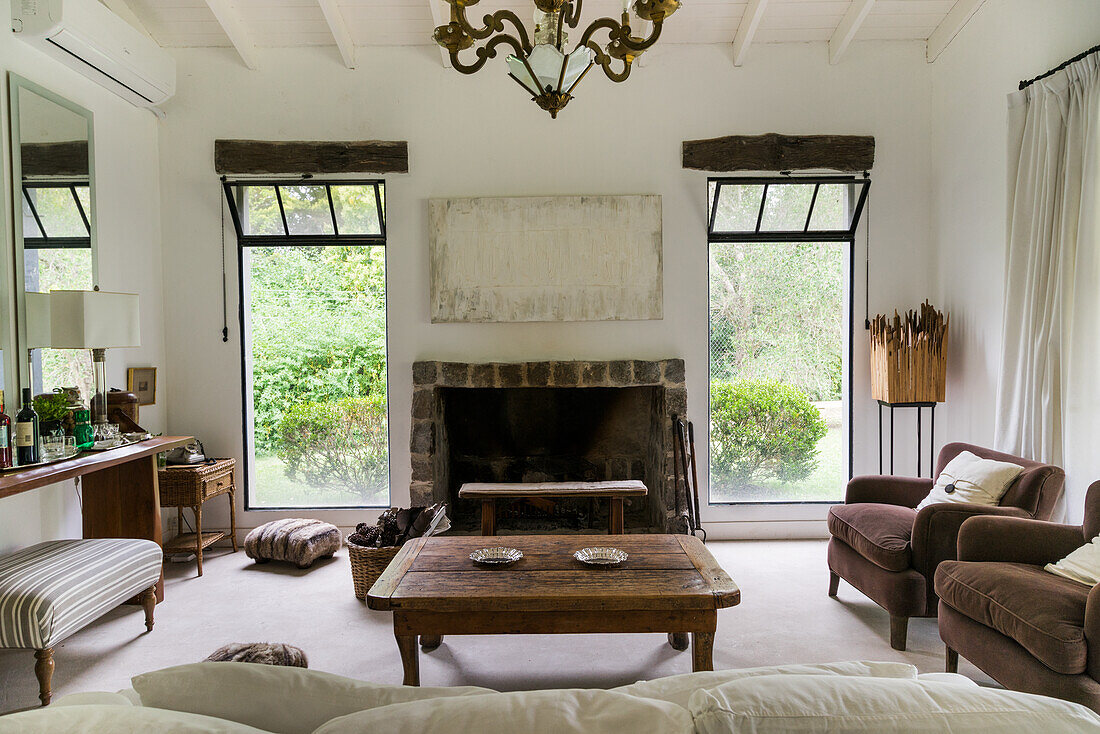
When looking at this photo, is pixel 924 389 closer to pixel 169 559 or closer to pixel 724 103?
pixel 724 103

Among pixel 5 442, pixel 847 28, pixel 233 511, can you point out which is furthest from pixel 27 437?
pixel 847 28

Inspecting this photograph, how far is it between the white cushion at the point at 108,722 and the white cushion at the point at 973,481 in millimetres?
2982

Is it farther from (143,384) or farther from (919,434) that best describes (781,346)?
(143,384)

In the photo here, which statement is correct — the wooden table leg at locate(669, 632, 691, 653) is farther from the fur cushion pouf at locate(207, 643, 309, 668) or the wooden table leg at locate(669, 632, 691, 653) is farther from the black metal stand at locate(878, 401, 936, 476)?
the black metal stand at locate(878, 401, 936, 476)


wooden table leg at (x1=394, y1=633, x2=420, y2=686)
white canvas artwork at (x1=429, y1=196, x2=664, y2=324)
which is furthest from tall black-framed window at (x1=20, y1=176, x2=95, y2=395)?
wooden table leg at (x1=394, y1=633, x2=420, y2=686)

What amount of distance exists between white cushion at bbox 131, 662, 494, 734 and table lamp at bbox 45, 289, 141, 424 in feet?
9.34

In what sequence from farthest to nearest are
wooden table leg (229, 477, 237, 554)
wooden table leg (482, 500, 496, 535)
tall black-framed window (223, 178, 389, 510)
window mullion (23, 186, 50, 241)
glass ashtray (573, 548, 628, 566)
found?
tall black-framed window (223, 178, 389, 510)
wooden table leg (229, 477, 237, 554)
wooden table leg (482, 500, 496, 535)
window mullion (23, 186, 50, 241)
glass ashtray (573, 548, 628, 566)

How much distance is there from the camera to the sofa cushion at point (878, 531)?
9.96 feet

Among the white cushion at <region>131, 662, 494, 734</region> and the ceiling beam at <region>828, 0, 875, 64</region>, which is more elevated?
the ceiling beam at <region>828, 0, 875, 64</region>

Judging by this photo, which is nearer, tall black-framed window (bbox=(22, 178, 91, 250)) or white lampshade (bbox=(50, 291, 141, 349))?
white lampshade (bbox=(50, 291, 141, 349))

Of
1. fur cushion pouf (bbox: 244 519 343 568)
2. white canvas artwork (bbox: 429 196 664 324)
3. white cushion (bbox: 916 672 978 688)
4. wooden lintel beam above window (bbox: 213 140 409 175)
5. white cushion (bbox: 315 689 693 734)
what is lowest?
fur cushion pouf (bbox: 244 519 343 568)

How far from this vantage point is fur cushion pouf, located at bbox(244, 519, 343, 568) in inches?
168

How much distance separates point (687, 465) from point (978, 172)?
2.49m

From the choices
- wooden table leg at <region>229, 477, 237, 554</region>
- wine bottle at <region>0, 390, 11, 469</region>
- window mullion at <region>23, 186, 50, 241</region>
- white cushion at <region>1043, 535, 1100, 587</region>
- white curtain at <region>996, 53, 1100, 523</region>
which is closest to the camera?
white cushion at <region>1043, 535, 1100, 587</region>
